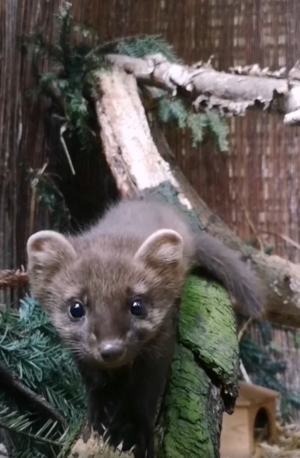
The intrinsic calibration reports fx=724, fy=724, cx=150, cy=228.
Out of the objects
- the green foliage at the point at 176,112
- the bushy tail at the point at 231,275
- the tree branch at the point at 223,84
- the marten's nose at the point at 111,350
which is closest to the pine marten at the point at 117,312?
the marten's nose at the point at 111,350

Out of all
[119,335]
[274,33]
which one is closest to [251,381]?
[274,33]

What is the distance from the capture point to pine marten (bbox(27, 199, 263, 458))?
1.49 m

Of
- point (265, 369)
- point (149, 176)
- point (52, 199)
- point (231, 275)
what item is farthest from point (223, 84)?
point (265, 369)

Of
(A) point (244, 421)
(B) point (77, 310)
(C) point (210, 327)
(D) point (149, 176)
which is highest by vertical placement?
(D) point (149, 176)

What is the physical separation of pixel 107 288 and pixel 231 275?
655mm

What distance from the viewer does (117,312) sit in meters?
1.48

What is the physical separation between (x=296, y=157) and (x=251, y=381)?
99cm

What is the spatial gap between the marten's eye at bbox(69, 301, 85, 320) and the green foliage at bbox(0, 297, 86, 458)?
24 centimetres

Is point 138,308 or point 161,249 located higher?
point 161,249

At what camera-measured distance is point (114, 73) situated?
283 centimetres

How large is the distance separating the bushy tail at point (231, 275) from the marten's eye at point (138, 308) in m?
0.55

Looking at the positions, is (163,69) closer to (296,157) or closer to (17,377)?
(296,157)

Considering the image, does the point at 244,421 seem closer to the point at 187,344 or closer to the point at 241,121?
the point at 187,344

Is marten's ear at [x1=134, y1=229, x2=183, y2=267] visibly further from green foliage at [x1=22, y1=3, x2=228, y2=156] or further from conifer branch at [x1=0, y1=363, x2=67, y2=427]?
green foliage at [x1=22, y1=3, x2=228, y2=156]
